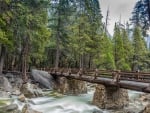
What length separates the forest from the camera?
29.8 meters

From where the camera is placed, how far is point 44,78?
1357 inches

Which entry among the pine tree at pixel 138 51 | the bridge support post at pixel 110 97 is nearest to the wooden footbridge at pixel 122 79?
the bridge support post at pixel 110 97

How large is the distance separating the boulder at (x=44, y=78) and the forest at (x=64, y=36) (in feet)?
5.68

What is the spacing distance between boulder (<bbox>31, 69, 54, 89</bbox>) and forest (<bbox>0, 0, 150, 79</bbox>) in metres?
1.73

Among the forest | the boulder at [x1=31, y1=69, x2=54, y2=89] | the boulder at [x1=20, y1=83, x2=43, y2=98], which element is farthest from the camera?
the boulder at [x1=31, y1=69, x2=54, y2=89]

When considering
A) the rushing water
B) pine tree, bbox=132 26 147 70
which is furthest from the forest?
the rushing water

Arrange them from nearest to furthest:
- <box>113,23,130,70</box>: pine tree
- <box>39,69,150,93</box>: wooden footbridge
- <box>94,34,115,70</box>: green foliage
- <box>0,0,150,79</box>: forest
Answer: <box>39,69,150,93</box>: wooden footbridge, <box>0,0,150,79</box>: forest, <box>94,34,115,70</box>: green foliage, <box>113,23,130,70</box>: pine tree

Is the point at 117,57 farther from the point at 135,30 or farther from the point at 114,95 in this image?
the point at 114,95

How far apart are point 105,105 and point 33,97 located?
24.6 feet

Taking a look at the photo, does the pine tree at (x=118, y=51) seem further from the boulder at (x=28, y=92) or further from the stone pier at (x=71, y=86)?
the boulder at (x=28, y=92)

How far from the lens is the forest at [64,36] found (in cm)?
2980

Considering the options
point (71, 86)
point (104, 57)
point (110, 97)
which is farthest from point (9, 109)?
point (104, 57)

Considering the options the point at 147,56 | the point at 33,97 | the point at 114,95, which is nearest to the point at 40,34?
the point at 33,97

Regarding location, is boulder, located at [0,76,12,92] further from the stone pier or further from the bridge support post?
the bridge support post
